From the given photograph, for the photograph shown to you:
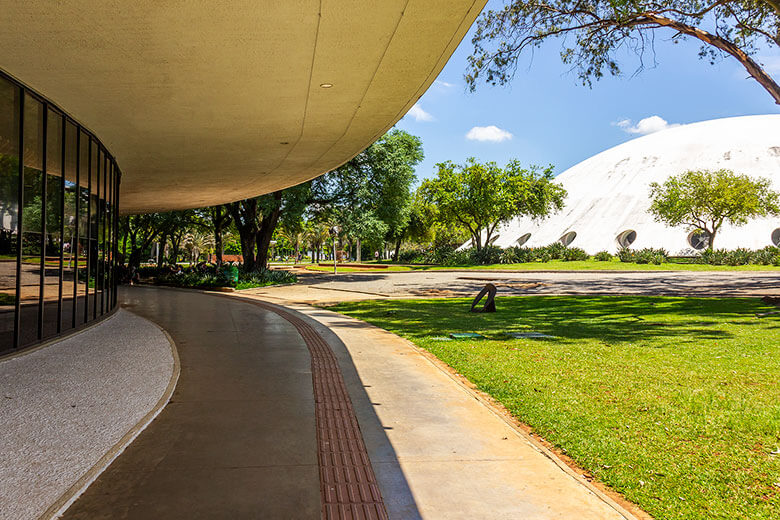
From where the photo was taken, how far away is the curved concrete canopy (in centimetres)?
504

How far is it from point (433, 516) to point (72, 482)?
252 centimetres

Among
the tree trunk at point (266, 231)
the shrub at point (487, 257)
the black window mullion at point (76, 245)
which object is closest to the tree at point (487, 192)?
the shrub at point (487, 257)

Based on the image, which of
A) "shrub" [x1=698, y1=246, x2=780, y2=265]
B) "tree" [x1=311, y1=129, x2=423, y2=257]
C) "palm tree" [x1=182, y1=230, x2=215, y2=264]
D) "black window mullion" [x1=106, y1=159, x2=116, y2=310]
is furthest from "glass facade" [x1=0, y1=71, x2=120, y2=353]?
"palm tree" [x1=182, y1=230, x2=215, y2=264]

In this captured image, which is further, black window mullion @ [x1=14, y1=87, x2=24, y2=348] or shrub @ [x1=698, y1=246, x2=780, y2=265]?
shrub @ [x1=698, y1=246, x2=780, y2=265]

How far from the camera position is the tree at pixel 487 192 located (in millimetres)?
47188

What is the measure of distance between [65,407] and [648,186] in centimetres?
7089

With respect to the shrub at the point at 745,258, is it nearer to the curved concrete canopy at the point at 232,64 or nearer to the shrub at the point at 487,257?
the shrub at the point at 487,257

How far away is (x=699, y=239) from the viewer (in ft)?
184

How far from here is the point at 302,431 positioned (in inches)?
183

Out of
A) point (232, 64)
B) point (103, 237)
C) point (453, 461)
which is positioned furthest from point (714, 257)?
point (453, 461)

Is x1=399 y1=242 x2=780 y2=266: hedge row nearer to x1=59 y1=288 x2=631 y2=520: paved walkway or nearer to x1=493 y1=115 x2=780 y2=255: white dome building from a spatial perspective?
x1=493 y1=115 x2=780 y2=255: white dome building

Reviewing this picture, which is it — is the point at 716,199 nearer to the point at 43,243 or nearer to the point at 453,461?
the point at 453,461

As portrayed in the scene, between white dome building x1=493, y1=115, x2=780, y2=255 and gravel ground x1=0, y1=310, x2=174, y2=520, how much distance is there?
54858mm

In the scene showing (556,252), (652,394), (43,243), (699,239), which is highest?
(699,239)
